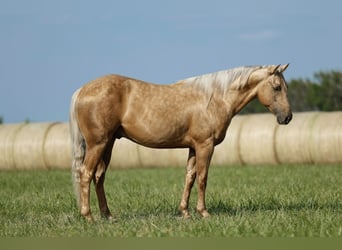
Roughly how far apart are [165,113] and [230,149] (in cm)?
1155

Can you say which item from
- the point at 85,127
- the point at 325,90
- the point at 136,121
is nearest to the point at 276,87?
the point at 136,121

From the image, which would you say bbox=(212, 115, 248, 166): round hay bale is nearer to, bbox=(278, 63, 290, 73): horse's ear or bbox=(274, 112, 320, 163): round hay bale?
bbox=(274, 112, 320, 163): round hay bale

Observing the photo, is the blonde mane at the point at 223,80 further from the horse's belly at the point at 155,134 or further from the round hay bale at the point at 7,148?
the round hay bale at the point at 7,148

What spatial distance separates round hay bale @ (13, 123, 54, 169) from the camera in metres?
20.8

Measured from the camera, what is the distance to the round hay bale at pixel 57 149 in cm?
2038

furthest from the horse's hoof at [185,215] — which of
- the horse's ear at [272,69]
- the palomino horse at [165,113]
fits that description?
the horse's ear at [272,69]

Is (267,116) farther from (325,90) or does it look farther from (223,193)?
(325,90)

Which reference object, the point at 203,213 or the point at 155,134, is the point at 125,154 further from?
the point at 155,134

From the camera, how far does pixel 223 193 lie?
433 inches

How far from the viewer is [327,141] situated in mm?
18328

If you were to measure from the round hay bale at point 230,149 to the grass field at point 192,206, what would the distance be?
340cm

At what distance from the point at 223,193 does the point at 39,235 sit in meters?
4.56

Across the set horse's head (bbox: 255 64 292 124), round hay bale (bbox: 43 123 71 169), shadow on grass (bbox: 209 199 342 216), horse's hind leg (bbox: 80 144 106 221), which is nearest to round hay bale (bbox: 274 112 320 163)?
round hay bale (bbox: 43 123 71 169)

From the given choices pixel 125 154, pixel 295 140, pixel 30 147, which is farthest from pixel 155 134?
pixel 30 147
